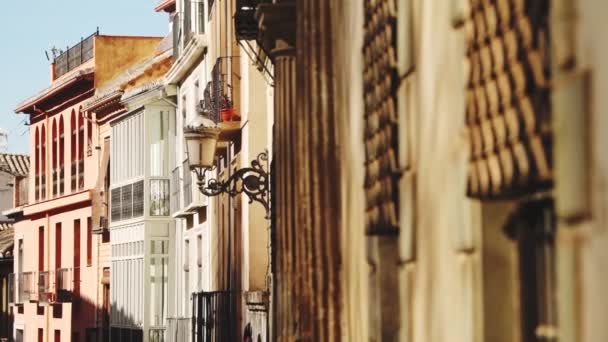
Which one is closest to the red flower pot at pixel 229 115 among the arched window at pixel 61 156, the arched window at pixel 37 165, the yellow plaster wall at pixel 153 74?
the yellow plaster wall at pixel 153 74

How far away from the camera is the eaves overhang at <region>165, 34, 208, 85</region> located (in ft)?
102

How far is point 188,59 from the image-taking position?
33000mm

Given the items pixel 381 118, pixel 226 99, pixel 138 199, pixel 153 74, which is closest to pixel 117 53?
pixel 153 74

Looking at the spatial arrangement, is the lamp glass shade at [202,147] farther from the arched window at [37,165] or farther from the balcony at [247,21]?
the arched window at [37,165]

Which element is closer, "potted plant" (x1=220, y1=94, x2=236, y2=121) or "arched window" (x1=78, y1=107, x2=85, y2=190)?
"potted plant" (x1=220, y1=94, x2=236, y2=121)

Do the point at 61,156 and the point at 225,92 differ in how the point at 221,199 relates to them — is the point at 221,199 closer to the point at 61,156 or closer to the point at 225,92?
the point at 225,92

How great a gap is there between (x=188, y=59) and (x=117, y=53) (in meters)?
19.5

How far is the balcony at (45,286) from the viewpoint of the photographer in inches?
2025

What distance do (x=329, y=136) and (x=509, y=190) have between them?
4665 mm

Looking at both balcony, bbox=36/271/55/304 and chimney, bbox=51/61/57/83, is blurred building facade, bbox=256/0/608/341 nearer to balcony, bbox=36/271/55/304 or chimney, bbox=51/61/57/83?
balcony, bbox=36/271/55/304

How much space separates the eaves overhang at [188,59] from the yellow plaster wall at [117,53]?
14347mm

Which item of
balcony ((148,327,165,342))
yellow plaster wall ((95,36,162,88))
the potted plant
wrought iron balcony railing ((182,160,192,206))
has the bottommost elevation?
balcony ((148,327,165,342))

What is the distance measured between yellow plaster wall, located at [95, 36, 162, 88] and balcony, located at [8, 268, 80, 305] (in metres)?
5.73

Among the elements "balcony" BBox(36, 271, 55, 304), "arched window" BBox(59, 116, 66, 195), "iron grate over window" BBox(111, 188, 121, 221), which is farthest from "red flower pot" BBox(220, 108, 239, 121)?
"arched window" BBox(59, 116, 66, 195)
